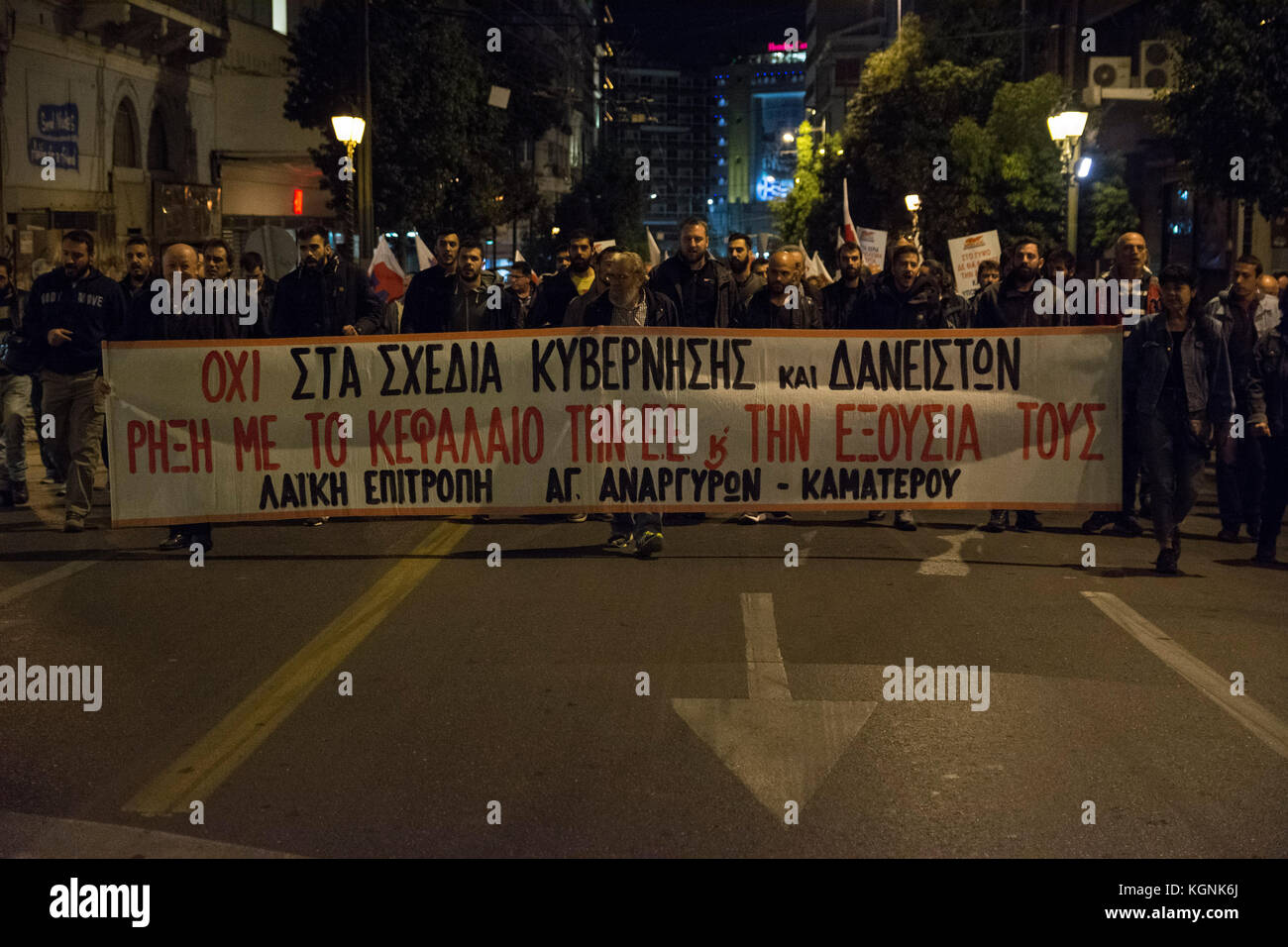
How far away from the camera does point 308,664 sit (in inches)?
289

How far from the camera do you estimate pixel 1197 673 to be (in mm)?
7328

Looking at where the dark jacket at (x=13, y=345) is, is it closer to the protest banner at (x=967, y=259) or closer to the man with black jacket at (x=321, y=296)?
the man with black jacket at (x=321, y=296)

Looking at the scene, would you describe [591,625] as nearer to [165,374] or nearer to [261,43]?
[165,374]

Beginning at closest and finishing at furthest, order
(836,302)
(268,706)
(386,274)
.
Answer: (268,706)
(836,302)
(386,274)

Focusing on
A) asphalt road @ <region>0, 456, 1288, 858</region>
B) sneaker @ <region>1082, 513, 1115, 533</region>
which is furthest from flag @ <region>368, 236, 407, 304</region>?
sneaker @ <region>1082, 513, 1115, 533</region>

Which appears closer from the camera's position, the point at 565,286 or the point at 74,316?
the point at 74,316

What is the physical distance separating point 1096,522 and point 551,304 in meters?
4.31

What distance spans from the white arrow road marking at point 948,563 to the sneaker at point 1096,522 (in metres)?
1.29

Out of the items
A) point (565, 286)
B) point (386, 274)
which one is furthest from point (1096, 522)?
point (386, 274)

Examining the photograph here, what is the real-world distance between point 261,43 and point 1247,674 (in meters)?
34.5

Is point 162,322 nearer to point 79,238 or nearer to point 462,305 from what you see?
point 79,238

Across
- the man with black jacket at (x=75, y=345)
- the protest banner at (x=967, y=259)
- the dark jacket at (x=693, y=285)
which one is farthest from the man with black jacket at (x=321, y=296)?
the protest banner at (x=967, y=259)
